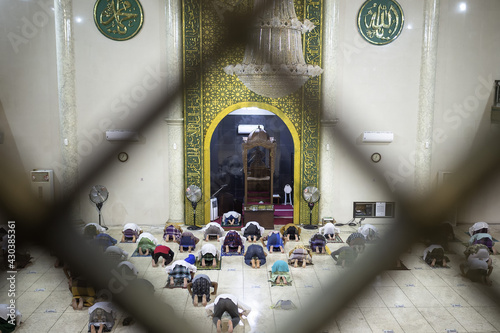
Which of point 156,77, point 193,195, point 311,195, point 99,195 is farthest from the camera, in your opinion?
point 311,195

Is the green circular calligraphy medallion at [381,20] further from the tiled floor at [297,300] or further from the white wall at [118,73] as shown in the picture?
the tiled floor at [297,300]

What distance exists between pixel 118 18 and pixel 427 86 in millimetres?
8662

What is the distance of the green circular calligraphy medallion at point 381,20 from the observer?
1238 centimetres

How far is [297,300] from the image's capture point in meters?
8.72

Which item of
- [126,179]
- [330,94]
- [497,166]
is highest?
[330,94]

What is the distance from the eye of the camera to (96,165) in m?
1.55

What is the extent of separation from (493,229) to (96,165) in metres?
14.3

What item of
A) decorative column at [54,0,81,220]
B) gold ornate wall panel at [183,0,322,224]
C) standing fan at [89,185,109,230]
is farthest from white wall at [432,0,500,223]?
decorative column at [54,0,81,220]

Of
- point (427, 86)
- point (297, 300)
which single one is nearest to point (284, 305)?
point (297, 300)

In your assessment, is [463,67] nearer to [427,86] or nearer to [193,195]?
[427,86]

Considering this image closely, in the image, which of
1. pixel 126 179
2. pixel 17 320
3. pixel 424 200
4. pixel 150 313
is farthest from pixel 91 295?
pixel 424 200

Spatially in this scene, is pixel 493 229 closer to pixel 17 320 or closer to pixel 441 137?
pixel 441 137

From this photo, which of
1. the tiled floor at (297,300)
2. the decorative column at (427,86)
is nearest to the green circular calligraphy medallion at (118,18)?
the tiled floor at (297,300)

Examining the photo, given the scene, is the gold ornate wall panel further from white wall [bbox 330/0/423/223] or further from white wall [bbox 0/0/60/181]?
white wall [bbox 0/0/60/181]
